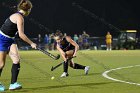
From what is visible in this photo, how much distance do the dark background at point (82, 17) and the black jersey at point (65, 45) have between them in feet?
125

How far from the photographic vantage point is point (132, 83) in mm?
13250

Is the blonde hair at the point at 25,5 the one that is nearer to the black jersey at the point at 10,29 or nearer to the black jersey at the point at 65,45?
the black jersey at the point at 10,29

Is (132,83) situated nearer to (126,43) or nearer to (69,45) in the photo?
(69,45)

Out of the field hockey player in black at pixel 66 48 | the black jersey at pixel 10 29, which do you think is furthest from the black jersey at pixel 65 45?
the black jersey at pixel 10 29

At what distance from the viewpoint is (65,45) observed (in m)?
16.5

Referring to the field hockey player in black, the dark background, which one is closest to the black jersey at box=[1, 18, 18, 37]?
the field hockey player in black

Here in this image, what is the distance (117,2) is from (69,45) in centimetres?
4128

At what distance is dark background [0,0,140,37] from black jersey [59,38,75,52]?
3802 cm

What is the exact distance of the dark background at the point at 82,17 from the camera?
5528cm

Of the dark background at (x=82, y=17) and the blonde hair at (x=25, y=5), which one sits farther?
the dark background at (x=82, y=17)

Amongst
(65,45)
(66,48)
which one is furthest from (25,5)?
(66,48)

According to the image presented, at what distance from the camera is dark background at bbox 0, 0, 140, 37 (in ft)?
181

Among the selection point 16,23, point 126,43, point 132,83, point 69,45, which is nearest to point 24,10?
point 16,23

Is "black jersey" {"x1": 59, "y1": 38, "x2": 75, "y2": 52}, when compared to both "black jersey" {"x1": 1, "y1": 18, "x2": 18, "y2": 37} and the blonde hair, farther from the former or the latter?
the blonde hair
